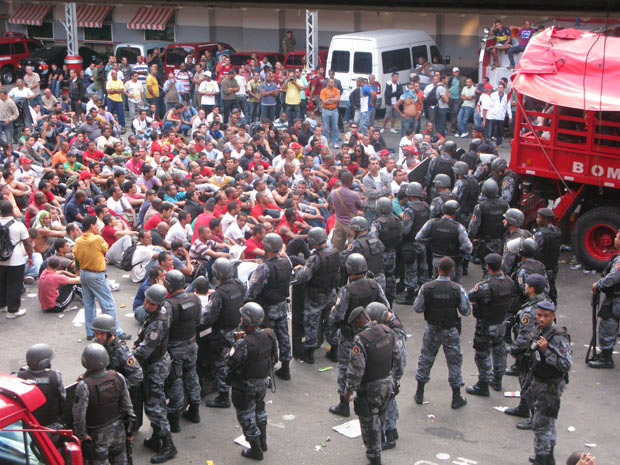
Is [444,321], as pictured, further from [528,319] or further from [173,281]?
[173,281]

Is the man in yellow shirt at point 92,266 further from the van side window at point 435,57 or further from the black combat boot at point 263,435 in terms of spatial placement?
the van side window at point 435,57

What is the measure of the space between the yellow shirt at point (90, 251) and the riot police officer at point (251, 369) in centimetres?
284

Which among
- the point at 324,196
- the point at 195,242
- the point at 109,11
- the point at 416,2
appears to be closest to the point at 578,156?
the point at 324,196

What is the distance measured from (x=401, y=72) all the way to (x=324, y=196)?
32.2 feet

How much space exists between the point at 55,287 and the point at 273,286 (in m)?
3.64

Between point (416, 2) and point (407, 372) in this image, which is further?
point (407, 372)

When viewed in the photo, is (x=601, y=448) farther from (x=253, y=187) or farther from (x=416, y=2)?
(x=253, y=187)

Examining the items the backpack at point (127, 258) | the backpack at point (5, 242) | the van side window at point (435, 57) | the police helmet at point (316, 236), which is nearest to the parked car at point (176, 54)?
the van side window at point (435, 57)

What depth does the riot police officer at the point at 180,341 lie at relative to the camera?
314 inches

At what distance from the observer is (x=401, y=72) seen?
23703mm

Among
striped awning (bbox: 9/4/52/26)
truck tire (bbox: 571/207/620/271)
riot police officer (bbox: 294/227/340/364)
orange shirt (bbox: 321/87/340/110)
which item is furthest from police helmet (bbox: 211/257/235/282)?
striped awning (bbox: 9/4/52/26)

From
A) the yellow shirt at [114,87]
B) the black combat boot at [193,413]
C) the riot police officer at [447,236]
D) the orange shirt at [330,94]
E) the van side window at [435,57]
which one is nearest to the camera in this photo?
the black combat boot at [193,413]

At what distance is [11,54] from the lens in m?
30.5

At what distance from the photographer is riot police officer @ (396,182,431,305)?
11.7 meters
